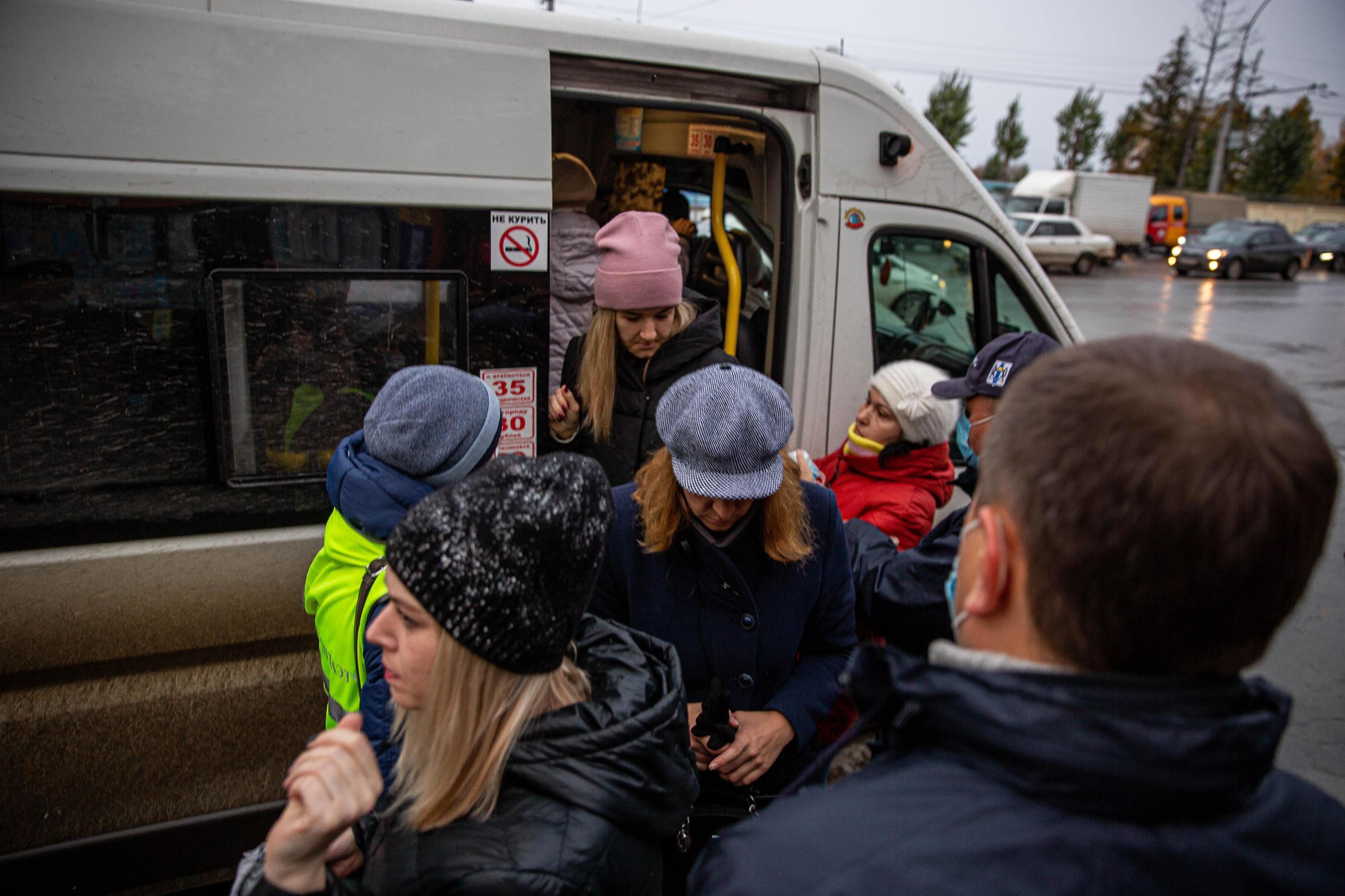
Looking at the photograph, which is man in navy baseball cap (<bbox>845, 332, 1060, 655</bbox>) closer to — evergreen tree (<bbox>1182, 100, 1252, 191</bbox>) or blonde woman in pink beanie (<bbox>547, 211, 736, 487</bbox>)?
blonde woman in pink beanie (<bbox>547, 211, 736, 487</bbox>)

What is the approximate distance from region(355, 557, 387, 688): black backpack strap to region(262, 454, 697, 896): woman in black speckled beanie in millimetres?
378

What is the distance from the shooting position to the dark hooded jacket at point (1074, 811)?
2.59ft

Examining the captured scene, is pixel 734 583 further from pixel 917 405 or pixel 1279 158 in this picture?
pixel 1279 158

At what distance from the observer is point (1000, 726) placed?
835mm

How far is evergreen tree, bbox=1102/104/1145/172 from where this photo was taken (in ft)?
162

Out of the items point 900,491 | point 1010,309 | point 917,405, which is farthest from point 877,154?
point 900,491

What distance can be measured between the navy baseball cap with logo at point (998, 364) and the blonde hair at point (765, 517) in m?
0.77

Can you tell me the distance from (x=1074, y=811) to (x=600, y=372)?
217cm

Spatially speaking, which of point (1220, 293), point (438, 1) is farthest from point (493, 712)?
point (1220, 293)

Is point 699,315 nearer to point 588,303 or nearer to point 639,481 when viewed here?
point 588,303

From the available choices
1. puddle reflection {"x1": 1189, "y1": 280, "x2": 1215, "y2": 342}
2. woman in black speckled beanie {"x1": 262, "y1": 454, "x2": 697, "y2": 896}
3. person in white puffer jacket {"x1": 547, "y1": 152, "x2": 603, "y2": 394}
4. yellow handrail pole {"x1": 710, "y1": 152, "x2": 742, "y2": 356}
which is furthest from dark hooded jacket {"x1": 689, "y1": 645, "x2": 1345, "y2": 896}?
puddle reflection {"x1": 1189, "y1": 280, "x2": 1215, "y2": 342}

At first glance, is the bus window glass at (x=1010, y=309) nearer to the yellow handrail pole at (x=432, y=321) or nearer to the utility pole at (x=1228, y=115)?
the yellow handrail pole at (x=432, y=321)

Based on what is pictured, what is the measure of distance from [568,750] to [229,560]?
5.53 ft

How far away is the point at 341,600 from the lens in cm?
179
